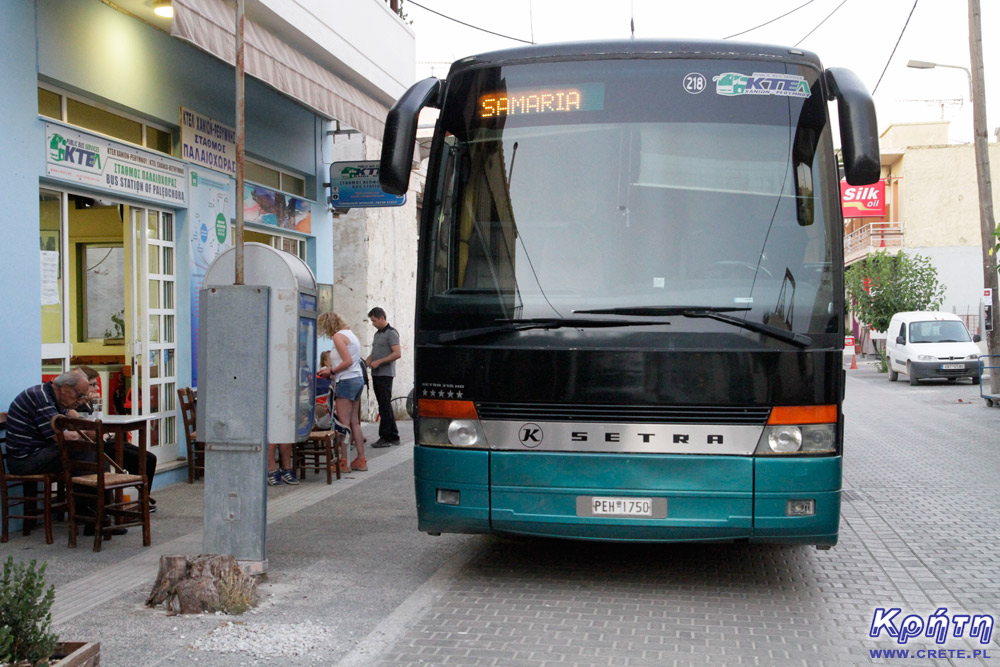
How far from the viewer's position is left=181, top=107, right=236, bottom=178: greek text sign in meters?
10.3

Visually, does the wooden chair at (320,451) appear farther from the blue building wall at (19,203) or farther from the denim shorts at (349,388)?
the blue building wall at (19,203)

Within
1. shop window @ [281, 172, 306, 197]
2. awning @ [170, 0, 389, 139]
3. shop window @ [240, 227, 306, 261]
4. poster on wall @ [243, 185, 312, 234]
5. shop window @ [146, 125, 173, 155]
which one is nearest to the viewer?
awning @ [170, 0, 389, 139]

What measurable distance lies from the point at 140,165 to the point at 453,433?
5.26m

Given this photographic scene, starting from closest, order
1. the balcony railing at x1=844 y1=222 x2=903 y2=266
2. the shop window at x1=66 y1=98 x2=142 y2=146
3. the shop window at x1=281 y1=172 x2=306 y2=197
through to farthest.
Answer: the shop window at x1=66 y1=98 x2=142 y2=146 < the shop window at x1=281 y1=172 x2=306 y2=197 < the balcony railing at x1=844 y1=222 x2=903 y2=266

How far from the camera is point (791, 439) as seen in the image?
18.1 ft

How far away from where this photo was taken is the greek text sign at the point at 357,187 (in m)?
13.9

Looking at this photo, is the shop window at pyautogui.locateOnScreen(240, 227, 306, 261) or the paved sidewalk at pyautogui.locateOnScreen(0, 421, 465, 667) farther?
the shop window at pyautogui.locateOnScreen(240, 227, 306, 261)

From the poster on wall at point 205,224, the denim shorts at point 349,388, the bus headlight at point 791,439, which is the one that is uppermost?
the poster on wall at point 205,224

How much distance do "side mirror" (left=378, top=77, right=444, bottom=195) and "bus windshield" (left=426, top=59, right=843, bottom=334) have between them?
21 cm

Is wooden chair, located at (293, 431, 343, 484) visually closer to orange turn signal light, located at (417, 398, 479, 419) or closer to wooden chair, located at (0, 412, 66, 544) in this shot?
wooden chair, located at (0, 412, 66, 544)

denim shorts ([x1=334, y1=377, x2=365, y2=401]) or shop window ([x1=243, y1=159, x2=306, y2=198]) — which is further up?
shop window ([x1=243, y1=159, x2=306, y2=198])

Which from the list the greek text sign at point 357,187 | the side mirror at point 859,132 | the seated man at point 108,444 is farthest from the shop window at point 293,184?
the side mirror at point 859,132

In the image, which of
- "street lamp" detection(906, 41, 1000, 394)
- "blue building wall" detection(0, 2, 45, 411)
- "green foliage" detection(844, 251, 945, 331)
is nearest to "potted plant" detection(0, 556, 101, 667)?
"blue building wall" detection(0, 2, 45, 411)

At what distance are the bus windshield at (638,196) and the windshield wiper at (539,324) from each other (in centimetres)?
4
